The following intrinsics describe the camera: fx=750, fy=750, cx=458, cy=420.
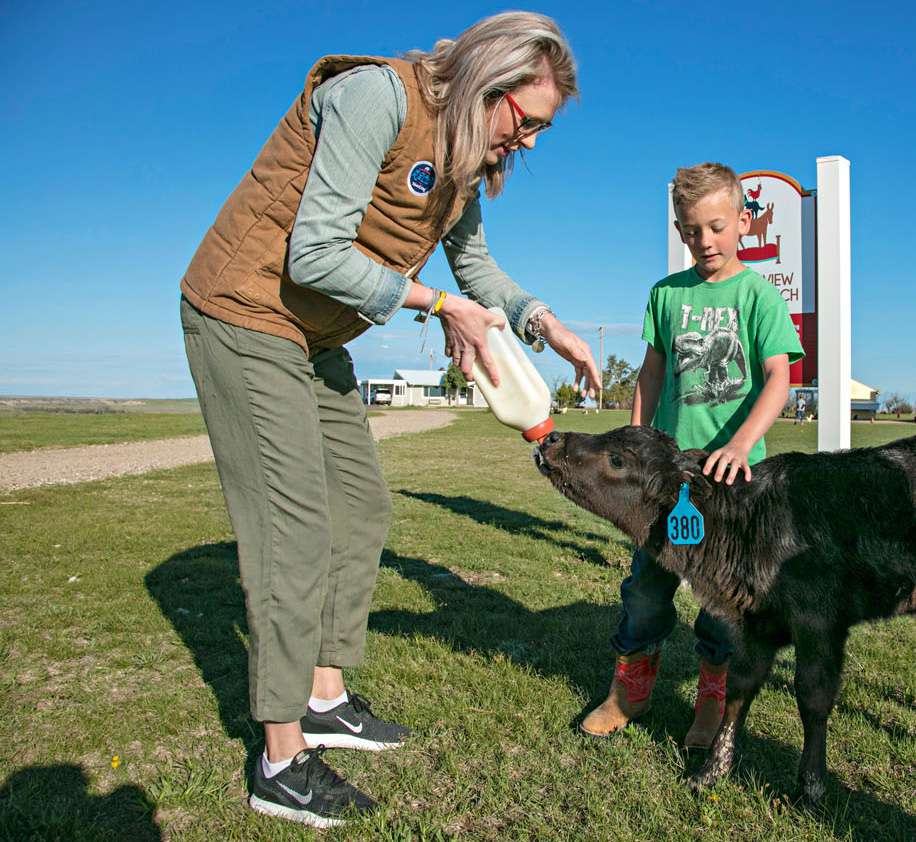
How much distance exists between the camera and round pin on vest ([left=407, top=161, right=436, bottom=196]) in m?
3.18

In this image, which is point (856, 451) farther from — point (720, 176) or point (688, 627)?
point (688, 627)

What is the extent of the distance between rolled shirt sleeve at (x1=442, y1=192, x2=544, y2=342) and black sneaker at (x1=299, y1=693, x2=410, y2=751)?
2.28 metres

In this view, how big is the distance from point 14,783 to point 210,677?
1.48 meters

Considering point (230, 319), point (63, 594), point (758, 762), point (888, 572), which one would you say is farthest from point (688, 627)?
point (63, 594)

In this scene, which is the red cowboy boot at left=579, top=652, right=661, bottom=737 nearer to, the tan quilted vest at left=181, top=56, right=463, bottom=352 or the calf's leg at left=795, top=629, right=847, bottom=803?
the calf's leg at left=795, top=629, right=847, bottom=803

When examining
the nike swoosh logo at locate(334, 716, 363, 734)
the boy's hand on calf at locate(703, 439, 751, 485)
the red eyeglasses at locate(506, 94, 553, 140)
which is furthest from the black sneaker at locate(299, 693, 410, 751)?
the red eyeglasses at locate(506, 94, 553, 140)

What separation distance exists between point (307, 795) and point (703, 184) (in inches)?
142

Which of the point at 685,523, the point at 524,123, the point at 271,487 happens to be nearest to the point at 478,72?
the point at 524,123

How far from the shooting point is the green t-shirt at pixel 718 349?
4047 millimetres

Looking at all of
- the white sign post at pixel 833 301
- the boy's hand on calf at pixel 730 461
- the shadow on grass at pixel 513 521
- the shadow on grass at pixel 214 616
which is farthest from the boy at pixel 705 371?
the shadow on grass at pixel 513 521

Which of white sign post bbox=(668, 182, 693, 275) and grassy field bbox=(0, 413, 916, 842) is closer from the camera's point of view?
grassy field bbox=(0, 413, 916, 842)

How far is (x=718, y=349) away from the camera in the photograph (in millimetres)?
4195

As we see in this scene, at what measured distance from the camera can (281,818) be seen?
3322 millimetres

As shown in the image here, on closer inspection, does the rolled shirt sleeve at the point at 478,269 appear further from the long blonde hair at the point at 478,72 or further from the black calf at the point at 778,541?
the long blonde hair at the point at 478,72
